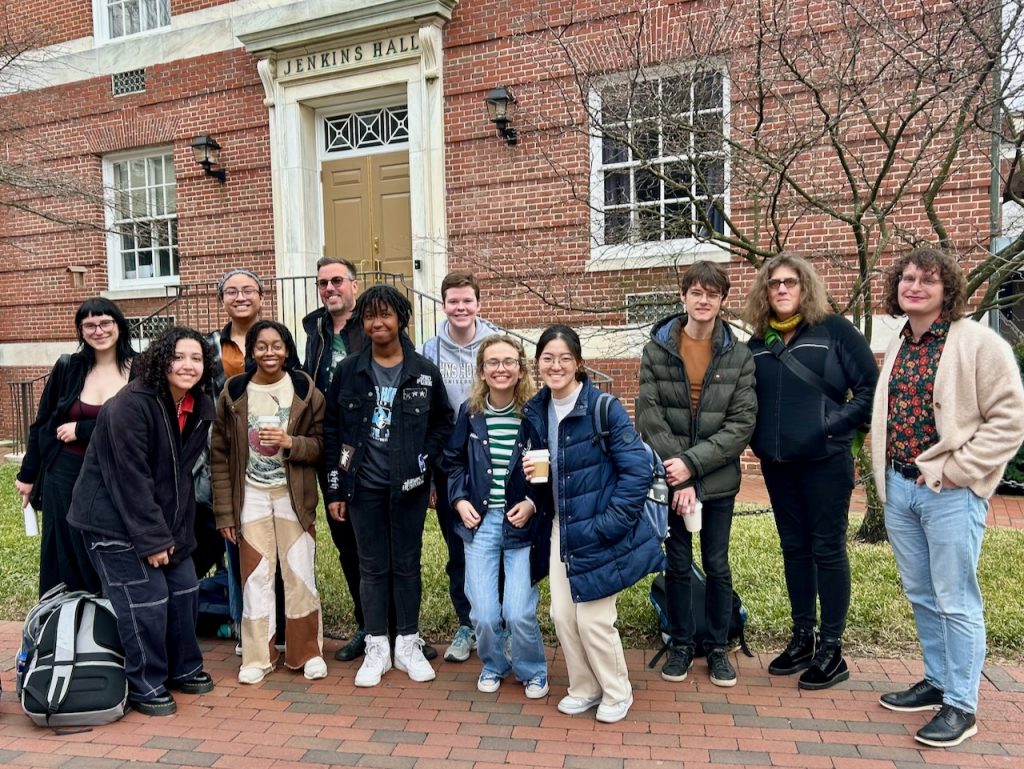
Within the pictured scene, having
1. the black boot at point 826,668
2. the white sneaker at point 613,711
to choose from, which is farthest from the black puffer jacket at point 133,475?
the black boot at point 826,668

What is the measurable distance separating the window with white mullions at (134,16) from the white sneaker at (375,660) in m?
10.9

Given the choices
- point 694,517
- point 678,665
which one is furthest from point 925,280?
point 678,665

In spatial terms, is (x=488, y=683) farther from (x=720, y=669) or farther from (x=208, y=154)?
(x=208, y=154)

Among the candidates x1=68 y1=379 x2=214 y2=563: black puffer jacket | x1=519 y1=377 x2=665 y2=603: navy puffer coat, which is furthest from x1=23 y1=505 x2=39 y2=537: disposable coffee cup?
x1=519 y1=377 x2=665 y2=603: navy puffer coat

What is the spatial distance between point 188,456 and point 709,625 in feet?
8.91

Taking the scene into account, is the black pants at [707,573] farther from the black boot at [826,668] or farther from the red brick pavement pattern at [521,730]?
the black boot at [826,668]

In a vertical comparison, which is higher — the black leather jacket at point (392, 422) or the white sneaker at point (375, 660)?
the black leather jacket at point (392, 422)

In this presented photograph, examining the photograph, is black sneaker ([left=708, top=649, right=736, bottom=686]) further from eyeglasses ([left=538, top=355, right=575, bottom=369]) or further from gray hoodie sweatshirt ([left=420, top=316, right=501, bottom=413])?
gray hoodie sweatshirt ([left=420, top=316, right=501, bottom=413])

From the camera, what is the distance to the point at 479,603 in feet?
12.4

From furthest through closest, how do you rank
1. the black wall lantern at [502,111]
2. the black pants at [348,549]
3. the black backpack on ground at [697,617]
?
the black wall lantern at [502,111]
the black pants at [348,549]
the black backpack on ground at [697,617]

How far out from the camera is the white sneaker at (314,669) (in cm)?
407

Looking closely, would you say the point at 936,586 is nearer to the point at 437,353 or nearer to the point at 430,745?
the point at 430,745

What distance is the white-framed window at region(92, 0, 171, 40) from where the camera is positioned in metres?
11.6

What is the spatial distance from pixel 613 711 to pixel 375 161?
849cm
